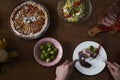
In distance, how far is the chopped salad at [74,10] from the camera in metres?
1.55

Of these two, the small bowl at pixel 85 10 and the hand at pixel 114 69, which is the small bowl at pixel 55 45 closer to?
the small bowl at pixel 85 10

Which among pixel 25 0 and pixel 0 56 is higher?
pixel 25 0

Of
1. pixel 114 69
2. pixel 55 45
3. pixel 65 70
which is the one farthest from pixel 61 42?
pixel 114 69

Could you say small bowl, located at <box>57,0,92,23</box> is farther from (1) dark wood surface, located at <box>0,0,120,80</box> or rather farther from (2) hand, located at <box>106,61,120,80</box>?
(2) hand, located at <box>106,61,120,80</box>

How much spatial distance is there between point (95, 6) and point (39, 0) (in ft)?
0.96

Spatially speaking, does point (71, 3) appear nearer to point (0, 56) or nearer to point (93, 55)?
point (93, 55)

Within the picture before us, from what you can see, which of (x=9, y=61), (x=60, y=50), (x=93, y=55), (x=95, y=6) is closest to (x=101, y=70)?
(x=93, y=55)

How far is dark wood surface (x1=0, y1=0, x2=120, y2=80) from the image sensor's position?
153 cm

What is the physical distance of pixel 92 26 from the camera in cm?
156

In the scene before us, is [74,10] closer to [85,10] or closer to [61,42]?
[85,10]

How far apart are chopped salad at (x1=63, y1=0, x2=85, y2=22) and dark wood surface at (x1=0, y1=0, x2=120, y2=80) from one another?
0.14ft

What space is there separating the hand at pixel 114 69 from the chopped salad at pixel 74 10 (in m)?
0.27

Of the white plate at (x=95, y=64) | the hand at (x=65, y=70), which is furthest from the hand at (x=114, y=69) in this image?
the hand at (x=65, y=70)

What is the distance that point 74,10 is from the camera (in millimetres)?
1553
